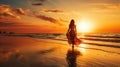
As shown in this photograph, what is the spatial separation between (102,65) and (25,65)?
4.43 metres

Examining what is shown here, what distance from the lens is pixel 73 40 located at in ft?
67.8

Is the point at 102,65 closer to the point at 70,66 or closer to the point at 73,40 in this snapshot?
the point at 70,66

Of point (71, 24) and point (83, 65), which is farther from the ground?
point (71, 24)

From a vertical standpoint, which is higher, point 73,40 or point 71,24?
point 71,24

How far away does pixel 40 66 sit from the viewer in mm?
11961

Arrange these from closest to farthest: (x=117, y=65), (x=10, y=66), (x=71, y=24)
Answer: (x=10, y=66), (x=117, y=65), (x=71, y=24)

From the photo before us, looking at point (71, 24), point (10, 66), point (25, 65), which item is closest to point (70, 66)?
point (25, 65)

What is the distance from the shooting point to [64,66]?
12.1m

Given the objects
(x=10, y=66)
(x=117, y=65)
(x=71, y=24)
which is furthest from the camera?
(x=71, y=24)

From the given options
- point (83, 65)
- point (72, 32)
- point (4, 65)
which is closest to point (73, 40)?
point (72, 32)

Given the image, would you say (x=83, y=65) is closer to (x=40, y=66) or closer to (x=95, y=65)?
(x=95, y=65)

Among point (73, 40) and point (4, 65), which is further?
point (73, 40)

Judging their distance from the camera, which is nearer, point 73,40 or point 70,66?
point 70,66

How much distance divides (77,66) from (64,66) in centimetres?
73
